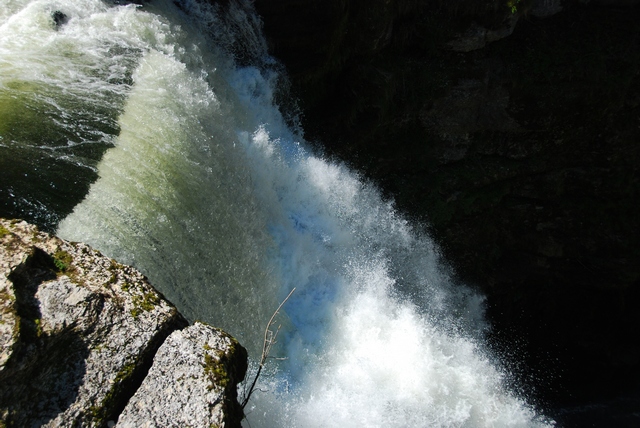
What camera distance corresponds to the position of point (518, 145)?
9258 mm

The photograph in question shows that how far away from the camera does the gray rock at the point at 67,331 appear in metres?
2.78

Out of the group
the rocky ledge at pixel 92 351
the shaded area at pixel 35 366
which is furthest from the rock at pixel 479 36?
the shaded area at pixel 35 366

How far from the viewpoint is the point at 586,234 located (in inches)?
376

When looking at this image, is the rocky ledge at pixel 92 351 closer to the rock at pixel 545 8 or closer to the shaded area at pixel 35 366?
the shaded area at pixel 35 366

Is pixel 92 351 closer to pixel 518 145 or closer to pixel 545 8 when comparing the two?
pixel 518 145

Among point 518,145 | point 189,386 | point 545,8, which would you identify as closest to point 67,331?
point 189,386

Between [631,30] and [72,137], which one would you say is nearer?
[72,137]

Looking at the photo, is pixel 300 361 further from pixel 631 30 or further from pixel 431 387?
pixel 631 30

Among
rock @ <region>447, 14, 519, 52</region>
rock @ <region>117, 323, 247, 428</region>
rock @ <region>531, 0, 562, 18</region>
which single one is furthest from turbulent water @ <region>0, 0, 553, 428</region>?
rock @ <region>531, 0, 562, 18</region>

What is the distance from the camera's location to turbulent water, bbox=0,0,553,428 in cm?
471

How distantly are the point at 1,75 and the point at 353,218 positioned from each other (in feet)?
16.8

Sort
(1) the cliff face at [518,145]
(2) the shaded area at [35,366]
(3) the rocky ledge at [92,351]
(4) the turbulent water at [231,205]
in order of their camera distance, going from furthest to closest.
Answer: (1) the cliff face at [518,145] → (4) the turbulent water at [231,205] → (3) the rocky ledge at [92,351] → (2) the shaded area at [35,366]

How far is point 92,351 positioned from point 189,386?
66 cm

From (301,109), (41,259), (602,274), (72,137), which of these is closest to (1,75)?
(72,137)
